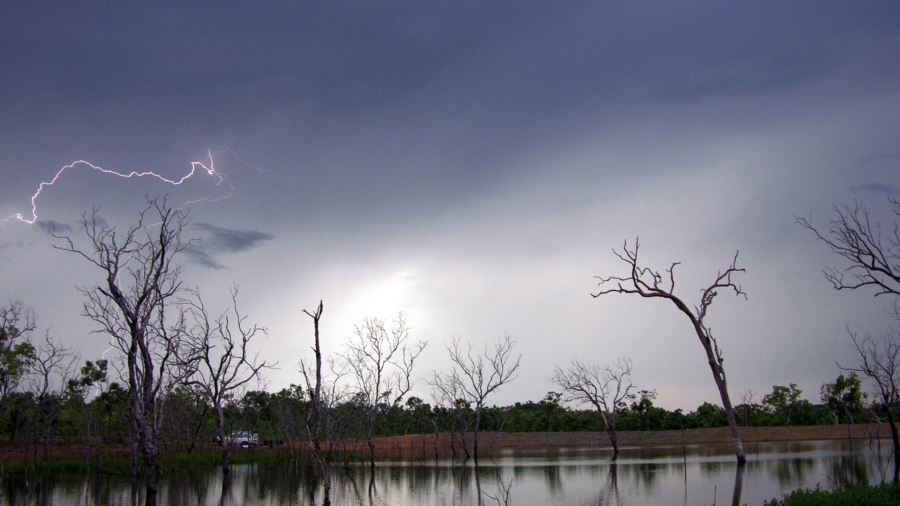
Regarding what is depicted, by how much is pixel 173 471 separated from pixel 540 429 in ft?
183

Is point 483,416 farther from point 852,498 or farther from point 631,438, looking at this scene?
point 852,498

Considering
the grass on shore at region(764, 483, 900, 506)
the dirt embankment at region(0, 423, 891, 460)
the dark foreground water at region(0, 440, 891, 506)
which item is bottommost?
the dirt embankment at region(0, 423, 891, 460)

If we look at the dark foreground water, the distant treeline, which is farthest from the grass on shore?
the distant treeline

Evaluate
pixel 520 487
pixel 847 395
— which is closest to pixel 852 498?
pixel 520 487

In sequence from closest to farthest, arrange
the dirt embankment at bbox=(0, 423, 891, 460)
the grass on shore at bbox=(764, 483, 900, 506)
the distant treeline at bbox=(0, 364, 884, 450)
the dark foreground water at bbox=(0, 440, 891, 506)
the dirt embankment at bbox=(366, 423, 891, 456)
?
the grass on shore at bbox=(764, 483, 900, 506) → the dark foreground water at bbox=(0, 440, 891, 506) → the distant treeline at bbox=(0, 364, 884, 450) → the dirt embankment at bbox=(0, 423, 891, 460) → the dirt embankment at bbox=(366, 423, 891, 456)

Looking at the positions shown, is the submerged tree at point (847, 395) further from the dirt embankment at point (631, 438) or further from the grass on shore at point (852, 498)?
the grass on shore at point (852, 498)

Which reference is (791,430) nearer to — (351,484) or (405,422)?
(405,422)

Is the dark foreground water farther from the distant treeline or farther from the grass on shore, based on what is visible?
the distant treeline

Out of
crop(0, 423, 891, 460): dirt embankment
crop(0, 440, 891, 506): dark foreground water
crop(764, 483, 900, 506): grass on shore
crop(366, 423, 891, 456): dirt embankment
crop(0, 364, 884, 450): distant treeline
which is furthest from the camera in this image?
crop(366, 423, 891, 456): dirt embankment

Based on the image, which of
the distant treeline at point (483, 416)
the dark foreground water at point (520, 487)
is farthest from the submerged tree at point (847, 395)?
the dark foreground water at point (520, 487)

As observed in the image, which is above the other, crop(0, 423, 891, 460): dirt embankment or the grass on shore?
the grass on shore

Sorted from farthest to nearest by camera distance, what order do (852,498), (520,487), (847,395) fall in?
1. (847,395)
2. (520,487)
3. (852,498)

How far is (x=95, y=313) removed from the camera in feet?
77.3

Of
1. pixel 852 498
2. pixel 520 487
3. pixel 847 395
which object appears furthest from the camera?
pixel 847 395
